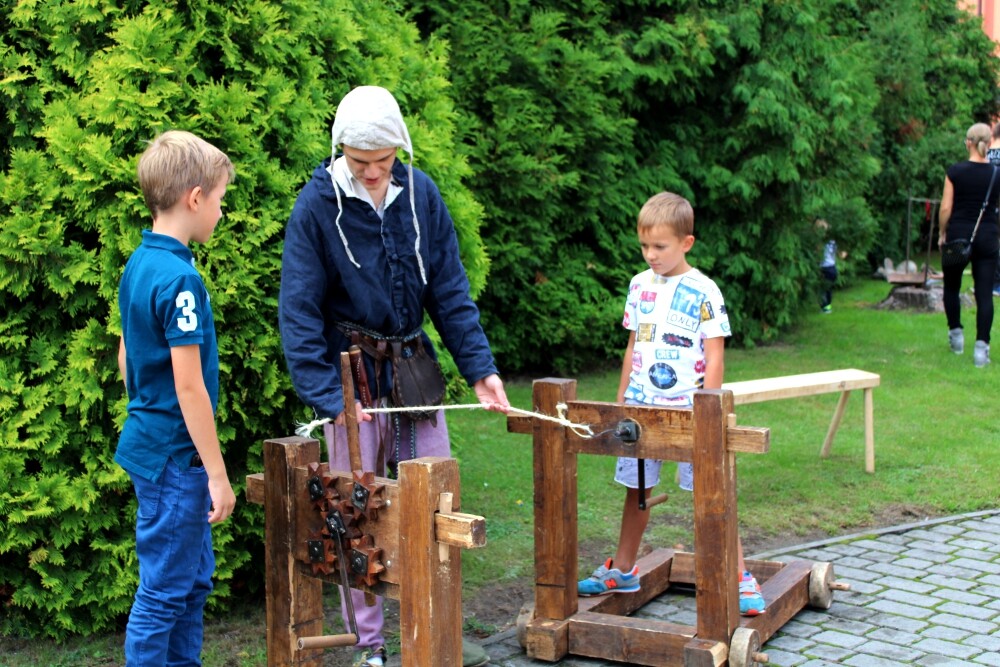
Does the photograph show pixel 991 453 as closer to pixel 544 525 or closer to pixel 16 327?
pixel 544 525

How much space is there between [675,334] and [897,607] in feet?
4.95

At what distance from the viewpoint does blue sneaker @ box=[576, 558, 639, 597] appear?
4445 mm

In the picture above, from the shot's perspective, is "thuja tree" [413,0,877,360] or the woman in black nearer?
"thuja tree" [413,0,877,360]

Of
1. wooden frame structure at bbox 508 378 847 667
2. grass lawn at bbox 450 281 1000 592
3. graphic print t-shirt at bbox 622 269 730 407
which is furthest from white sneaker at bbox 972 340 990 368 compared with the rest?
graphic print t-shirt at bbox 622 269 730 407

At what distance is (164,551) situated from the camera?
3.16m

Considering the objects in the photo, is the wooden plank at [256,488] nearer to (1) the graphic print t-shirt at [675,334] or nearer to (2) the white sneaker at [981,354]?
(1) the graphic print t-shirt at [675,334]

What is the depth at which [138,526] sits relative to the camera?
3219 mm

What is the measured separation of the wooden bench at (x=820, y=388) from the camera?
589 centimetres

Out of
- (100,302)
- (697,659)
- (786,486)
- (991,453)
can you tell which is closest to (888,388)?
(991,453)

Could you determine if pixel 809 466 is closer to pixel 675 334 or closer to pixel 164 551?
pixel 675 334

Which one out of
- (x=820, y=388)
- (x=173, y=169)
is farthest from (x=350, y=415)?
(x=820, y=388)

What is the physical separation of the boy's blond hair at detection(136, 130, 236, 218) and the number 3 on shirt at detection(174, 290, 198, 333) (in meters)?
0.30

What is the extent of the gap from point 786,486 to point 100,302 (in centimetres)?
394

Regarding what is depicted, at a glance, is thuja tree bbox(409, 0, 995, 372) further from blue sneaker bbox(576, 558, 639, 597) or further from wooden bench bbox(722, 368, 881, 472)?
blue sneaker bbox(576, 558, 639, 597)
